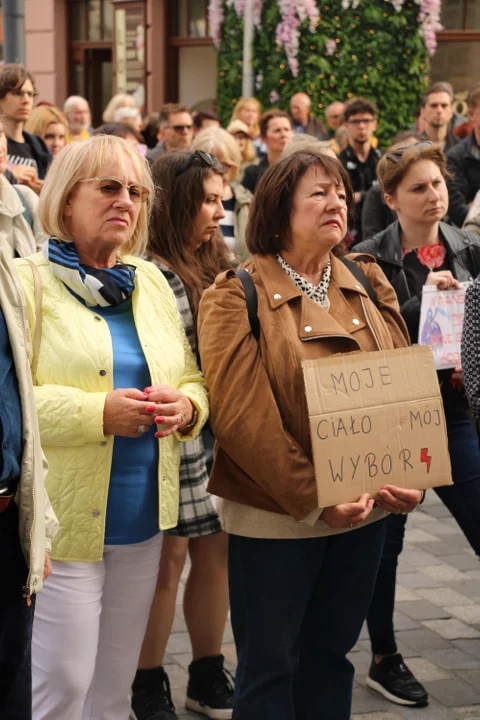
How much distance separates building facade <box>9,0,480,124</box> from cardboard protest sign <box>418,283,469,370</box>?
15.8 meters

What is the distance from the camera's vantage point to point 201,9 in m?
20.2

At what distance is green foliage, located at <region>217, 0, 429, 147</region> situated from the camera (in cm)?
1526

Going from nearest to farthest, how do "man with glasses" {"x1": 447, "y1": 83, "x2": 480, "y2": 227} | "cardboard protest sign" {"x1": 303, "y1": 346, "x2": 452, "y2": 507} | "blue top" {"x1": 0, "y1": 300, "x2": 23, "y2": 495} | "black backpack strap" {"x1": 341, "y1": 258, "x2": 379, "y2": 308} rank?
"blue top" {"x1": 0, "y1": 300, "x2": 23, "y2": 495}, "cardboard protest sign" {"x1": 303, "y1": 346, "x2": 452, "y2": 507}, "black backpack strap" {"x1": 341, "y1": 258, "x2": 379, "y2": 308}, "man with glasses" {"x1": 447, "y1": 83, "x2": 480, "y2": 227}

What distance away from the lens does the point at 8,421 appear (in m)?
2.53

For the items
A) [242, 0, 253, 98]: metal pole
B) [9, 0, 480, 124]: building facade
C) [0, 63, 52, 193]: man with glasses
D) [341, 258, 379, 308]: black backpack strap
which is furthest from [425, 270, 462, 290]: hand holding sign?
[9, 0, 480, 124]: building facade

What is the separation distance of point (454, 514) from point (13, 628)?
2.11m

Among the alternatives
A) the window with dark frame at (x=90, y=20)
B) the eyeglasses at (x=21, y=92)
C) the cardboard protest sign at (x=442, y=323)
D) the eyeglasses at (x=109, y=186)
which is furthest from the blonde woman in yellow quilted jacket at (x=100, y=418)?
the window with dark frame at (x=90, y=20)

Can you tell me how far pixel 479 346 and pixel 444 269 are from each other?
952 millimetres

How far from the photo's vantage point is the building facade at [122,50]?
20328mm

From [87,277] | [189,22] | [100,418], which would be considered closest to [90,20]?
[189,22]

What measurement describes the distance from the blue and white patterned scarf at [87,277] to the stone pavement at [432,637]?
1.47 metres

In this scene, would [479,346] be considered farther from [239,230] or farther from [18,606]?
[239,230]

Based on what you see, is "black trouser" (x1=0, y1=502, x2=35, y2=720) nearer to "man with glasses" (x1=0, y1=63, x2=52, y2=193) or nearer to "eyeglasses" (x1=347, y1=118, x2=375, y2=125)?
"man with glasses" (x1=0, y1=63, x2=52, y2=193)

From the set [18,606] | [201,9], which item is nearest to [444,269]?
[18,606]
